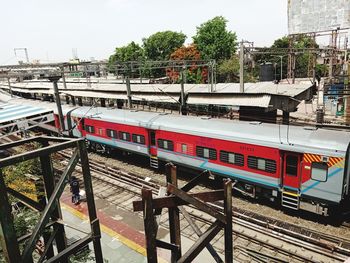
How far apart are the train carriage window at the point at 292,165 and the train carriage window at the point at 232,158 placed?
2162 mm

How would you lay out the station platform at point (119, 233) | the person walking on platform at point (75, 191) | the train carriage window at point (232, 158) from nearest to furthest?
the station platform at point (119, 233), the train carriage window at point (232, 158), the person walking on platform at point (75, 191)

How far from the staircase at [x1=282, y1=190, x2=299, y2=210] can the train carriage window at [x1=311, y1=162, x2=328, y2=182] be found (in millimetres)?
1162

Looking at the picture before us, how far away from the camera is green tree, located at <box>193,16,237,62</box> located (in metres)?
54.4

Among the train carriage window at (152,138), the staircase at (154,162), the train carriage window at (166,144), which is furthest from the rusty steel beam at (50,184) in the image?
the staircase at (154,162)

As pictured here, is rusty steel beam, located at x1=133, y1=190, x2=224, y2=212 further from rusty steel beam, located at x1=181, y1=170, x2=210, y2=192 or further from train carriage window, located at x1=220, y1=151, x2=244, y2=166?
train carriage window, located at x1=220, y1=151, x2=244, y2=166

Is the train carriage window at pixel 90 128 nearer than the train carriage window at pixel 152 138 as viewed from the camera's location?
No

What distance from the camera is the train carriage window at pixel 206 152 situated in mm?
15023

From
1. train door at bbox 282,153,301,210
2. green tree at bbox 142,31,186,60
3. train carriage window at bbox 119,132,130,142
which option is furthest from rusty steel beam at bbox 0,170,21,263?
green tree at bbox 142,31,186,60

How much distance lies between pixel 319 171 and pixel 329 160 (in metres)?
0.61

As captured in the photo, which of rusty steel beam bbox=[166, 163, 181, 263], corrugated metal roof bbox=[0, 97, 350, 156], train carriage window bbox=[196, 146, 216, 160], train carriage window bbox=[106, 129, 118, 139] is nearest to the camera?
rusty steel beam bbox=[166, 163, 181, 263]

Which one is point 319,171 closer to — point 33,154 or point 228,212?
point 228,212

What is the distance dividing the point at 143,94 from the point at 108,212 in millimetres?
15525

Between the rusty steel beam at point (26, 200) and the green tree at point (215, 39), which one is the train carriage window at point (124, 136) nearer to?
the rusty steel beam at point (26, 200)

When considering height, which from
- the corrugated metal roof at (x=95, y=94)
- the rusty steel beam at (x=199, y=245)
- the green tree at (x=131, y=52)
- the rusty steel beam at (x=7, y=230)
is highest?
the green tree at (x=131, y=52)
